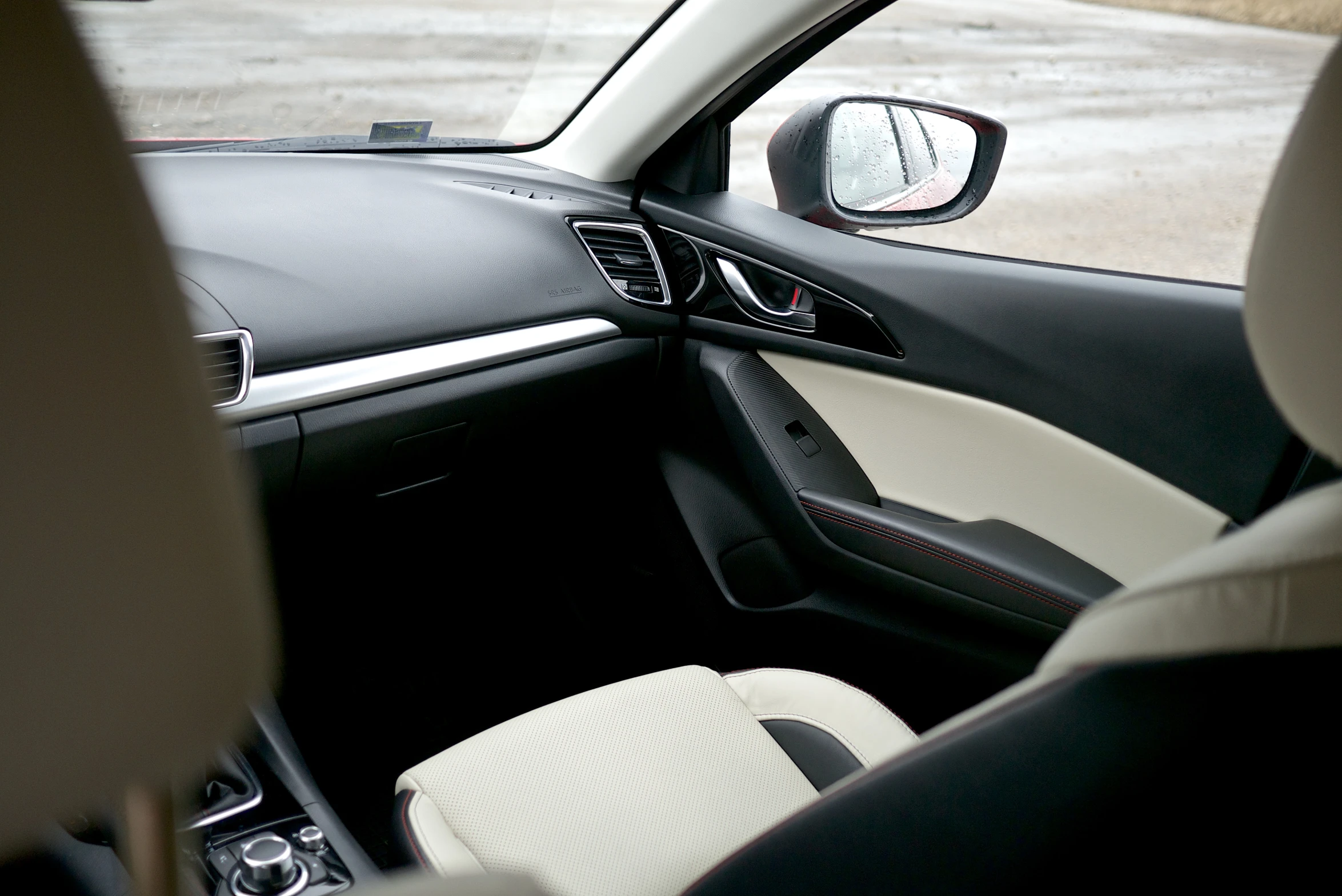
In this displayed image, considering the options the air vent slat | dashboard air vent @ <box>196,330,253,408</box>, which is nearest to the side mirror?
the air vent slat

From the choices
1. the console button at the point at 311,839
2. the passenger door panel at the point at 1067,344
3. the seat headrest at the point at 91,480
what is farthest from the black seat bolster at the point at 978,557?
the seat headrest at the point at 91,480

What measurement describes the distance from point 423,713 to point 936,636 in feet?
3.22

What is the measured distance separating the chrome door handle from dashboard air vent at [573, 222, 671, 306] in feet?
0.42

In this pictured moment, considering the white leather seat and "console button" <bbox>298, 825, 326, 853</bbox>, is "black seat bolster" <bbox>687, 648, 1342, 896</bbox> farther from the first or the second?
"console button" <bbox>298, 825, 326, 853</bbox>

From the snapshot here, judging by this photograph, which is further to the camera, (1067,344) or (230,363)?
(1067,344)

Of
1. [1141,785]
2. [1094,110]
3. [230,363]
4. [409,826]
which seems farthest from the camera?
[1094,110]

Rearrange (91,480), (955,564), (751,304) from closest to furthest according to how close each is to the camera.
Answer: (91,480) < (955,564) < (751,304)

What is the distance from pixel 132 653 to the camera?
1.09 ft

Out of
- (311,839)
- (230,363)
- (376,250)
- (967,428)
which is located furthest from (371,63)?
(311,839)

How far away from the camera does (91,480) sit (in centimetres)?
31

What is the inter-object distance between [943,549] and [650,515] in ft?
2.18

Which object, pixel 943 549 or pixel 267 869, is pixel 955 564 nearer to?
pixel 943 549

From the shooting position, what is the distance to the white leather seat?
1.16 meters

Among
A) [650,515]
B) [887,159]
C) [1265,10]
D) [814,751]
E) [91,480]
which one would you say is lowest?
[650,515]
